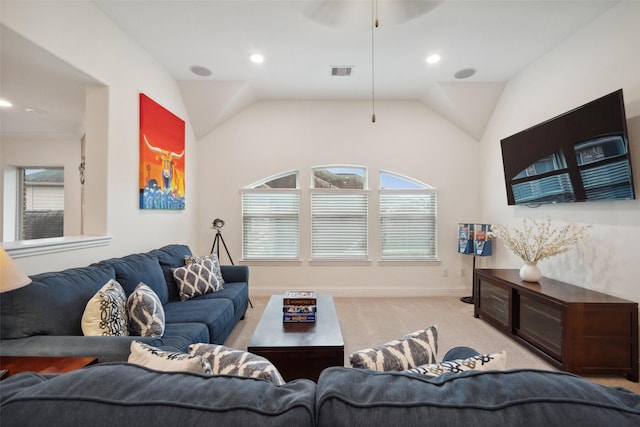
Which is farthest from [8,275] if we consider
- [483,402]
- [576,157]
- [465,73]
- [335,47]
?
[465,73]

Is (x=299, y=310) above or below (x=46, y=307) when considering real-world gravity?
below

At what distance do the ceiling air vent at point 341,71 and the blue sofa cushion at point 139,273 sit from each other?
3112mm

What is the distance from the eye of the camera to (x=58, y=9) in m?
2.10

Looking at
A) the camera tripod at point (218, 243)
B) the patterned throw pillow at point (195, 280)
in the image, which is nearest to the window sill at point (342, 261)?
the camera tripod at point (218, 243)

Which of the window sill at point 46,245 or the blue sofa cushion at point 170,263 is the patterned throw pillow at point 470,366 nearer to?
the window sill at point 46,245

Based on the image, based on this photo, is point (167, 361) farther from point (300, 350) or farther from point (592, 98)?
point (592, 98)

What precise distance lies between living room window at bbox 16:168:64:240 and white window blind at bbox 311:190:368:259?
4.33m

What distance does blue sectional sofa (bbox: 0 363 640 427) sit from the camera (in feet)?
1.90

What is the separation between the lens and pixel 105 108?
2.62 m

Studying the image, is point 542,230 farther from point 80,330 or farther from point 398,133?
point 80,330

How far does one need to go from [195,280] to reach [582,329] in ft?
11.7

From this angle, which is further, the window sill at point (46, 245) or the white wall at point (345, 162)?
the white wall at point (345, 162)

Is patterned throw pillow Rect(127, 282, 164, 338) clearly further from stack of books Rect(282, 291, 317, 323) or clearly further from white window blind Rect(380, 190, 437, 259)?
white window blind Rect(380, 190, 437, 259)

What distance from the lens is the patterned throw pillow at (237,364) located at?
89 centimetres
